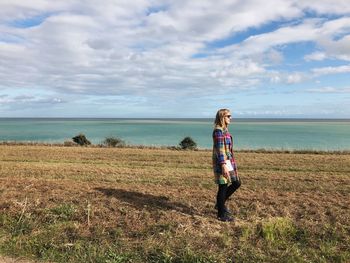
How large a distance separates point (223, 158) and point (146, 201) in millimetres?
2230

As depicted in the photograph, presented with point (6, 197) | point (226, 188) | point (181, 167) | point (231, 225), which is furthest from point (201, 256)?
point (181, 167)

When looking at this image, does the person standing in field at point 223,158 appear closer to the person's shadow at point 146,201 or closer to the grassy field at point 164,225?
the grassy field at point 164,225

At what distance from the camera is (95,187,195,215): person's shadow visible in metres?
7.59

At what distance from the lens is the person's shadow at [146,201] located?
7.59 metres

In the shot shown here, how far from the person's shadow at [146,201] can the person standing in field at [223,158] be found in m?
0.73

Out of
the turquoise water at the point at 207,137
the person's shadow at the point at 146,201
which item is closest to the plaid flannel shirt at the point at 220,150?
the person's shadow at the point at 146,201

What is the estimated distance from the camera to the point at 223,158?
21.9 ft

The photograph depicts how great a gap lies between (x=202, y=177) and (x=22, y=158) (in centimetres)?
1051

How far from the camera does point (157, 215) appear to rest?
7.04 metres

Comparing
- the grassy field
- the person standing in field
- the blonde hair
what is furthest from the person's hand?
the grassy field

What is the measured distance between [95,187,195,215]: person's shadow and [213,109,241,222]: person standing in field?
73 centimetres

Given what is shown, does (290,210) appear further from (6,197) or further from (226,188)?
(6,197)

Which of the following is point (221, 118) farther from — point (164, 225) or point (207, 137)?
point (207, 137)

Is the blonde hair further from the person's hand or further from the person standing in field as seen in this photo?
the person's hand
